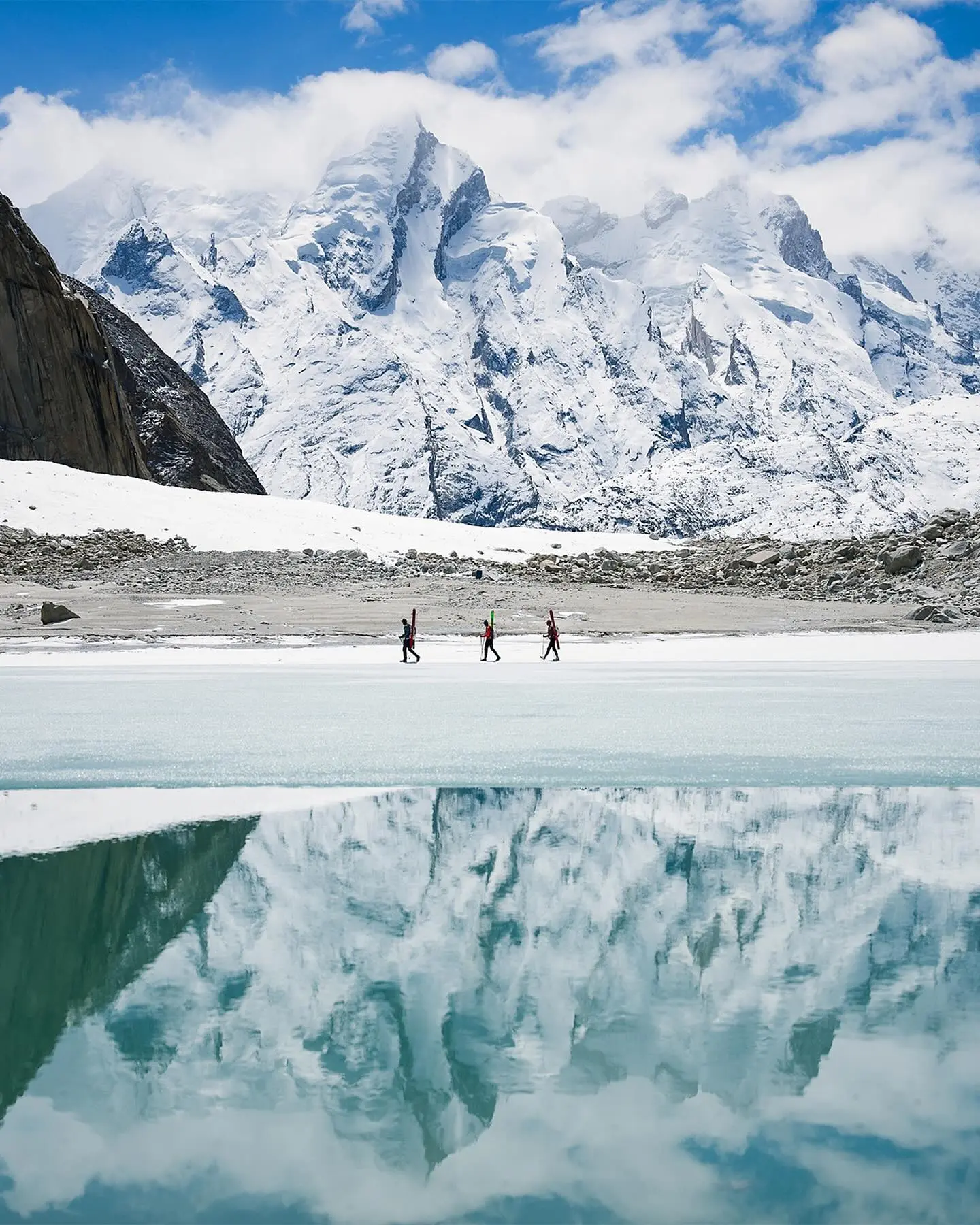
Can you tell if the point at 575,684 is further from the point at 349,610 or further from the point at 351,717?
the point at 349,610

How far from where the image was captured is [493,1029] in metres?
4.86

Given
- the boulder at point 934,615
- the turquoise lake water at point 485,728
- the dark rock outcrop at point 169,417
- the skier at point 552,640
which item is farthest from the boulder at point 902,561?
the dark rock outcrop at point 169,417

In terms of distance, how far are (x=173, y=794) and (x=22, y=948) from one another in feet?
12.1

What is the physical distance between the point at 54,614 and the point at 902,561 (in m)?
24.6

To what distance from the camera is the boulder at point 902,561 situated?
A: 3684 cm

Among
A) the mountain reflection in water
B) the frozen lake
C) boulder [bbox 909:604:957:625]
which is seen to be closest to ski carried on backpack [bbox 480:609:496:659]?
the frozen lake

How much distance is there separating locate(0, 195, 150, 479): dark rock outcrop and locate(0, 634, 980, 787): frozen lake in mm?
46715

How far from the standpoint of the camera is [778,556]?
41250 millimetres

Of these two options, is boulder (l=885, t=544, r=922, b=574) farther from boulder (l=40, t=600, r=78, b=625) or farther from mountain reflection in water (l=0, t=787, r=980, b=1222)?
mountain reflection in water (l=0, t=787, r=980, b=1222)

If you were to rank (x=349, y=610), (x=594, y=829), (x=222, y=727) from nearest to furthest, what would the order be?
1. (x=594, y=829)
2. (x=222, y=727)
3. (x=349, y=610)

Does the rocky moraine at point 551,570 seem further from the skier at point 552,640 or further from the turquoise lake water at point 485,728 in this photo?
the turquoise lake water at point 485,728

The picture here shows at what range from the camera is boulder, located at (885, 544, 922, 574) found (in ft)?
121

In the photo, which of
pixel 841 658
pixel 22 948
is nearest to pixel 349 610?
pixel 841 658

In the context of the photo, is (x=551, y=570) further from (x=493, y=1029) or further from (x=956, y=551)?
(x=493, y=1029)
